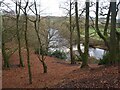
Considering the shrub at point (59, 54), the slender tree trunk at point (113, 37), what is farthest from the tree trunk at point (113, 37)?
the shrub at point (59, 54)

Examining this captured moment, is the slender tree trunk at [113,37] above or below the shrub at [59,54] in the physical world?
above

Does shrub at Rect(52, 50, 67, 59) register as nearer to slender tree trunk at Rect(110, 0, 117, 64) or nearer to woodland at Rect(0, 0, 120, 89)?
woodland at Rect(0, 0, 120, 89)

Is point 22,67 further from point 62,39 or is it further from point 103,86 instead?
point 103,86

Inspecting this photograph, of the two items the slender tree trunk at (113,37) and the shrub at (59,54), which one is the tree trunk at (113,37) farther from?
the shrub at (59,54)

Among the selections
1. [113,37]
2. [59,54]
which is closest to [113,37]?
[113,37]

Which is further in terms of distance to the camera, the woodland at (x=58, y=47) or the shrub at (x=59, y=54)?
the shrub at (x=59, y=54)

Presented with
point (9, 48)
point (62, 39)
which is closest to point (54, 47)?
point (62, 39)

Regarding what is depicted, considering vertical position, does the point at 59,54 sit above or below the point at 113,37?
below

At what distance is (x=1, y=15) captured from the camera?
2202 cm

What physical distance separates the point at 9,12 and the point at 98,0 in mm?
8977

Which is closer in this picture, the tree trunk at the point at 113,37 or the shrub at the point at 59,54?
the tree trunk at the point at 113,37

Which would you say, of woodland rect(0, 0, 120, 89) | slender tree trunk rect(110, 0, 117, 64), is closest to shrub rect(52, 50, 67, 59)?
woodland rect(0, 0, 120, 89)

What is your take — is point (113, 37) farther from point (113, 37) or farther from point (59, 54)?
point (59, 54)

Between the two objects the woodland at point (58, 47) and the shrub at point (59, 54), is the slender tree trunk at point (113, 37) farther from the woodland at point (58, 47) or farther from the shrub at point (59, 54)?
the shrub at point (59, 54)
